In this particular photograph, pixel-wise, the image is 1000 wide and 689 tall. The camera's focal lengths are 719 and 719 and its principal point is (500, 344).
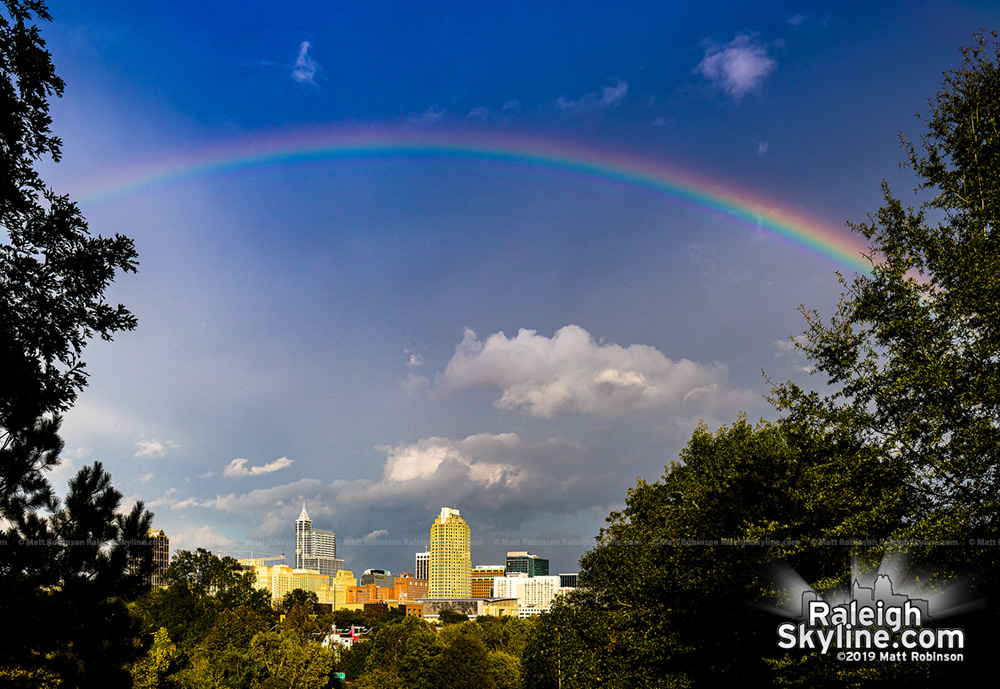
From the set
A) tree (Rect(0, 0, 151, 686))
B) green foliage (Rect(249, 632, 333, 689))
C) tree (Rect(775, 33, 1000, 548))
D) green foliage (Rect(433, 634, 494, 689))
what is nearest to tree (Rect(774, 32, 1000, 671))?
tree (Rect(775, 33, 1000, 548))

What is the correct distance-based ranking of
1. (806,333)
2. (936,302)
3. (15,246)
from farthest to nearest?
(806,333)
(936,302)
(15,246)

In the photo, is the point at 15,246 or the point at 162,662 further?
the point at 162,662

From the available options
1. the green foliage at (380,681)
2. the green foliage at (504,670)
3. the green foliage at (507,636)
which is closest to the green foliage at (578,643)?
the green foliage at (380,681)

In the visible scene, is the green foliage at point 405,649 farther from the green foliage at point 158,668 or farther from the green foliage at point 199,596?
the green foliage at point 158,668

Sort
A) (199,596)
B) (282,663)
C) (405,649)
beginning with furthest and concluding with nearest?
(405,649) < (199,596) < (282,663)

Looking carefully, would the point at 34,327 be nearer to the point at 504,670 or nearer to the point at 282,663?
the point at 282,663

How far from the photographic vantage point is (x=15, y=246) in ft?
37.0

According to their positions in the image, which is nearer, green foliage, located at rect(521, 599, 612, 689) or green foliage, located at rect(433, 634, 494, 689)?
green foliage, located at rect(521, 599, 612, 689)

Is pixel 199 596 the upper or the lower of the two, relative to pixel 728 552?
lower

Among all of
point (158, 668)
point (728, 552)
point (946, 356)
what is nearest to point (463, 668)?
point (158, 668)

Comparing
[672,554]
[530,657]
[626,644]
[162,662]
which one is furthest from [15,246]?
[530,657]

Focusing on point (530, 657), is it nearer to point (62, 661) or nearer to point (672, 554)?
point (672, 554)

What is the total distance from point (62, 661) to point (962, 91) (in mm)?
23901

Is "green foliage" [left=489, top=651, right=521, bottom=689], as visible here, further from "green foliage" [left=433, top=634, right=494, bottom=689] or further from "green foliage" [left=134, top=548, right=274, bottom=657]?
"green foliage" [left=134, top=548, right=274, bottom=657]
